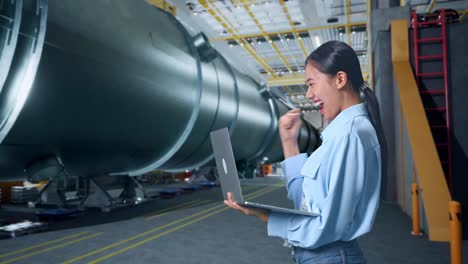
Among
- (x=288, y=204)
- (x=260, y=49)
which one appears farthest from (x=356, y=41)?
(x=288, y=204)

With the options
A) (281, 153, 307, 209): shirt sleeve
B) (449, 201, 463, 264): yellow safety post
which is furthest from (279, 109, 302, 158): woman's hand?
(449, 201, 463, 264): yellow safety post

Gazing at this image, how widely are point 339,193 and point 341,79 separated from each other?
1.26 feet

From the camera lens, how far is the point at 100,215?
19.0 ft

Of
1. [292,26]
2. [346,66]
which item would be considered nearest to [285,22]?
[292,26]

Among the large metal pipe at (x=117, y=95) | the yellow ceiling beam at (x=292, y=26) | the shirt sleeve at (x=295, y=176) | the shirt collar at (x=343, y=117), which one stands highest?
the yellow ceiling beam at (x=292, y=26)

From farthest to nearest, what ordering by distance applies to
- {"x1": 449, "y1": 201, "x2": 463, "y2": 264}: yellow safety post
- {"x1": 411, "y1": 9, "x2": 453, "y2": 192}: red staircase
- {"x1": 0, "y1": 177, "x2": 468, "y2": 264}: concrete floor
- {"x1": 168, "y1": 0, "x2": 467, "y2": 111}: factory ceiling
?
{"x1": 168, "y1": 0, "x2": 467, "y2": 111}: factory ceiling, {"x1": 411, "y1": 9, "x2": 453, "y2": 192}: red staircase, {"x1": 0, "y1": 177, "x2": 468, "y2": 264}: concrete floor, {"x1": 449, "y1": 201, "x2": 463, "y2": 264}: yellow safety post

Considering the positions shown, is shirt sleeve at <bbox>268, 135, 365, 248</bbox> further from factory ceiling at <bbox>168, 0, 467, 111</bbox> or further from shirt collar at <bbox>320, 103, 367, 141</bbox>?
factory ceiling at <bbox>168, 0, 467, 111</bbox>

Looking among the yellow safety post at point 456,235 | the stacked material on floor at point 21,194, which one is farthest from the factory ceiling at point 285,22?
the yellow safety post at point 456,235

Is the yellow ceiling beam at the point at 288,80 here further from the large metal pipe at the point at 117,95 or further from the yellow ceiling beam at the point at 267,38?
the large metal pipe at the point at 117,95

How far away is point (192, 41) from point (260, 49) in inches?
471

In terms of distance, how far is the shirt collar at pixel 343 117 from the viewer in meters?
1.17

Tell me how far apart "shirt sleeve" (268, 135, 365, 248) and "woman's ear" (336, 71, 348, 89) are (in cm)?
22

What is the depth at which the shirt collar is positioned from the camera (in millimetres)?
1166

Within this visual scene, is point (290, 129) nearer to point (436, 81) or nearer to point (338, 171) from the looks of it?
point (338, 171)
